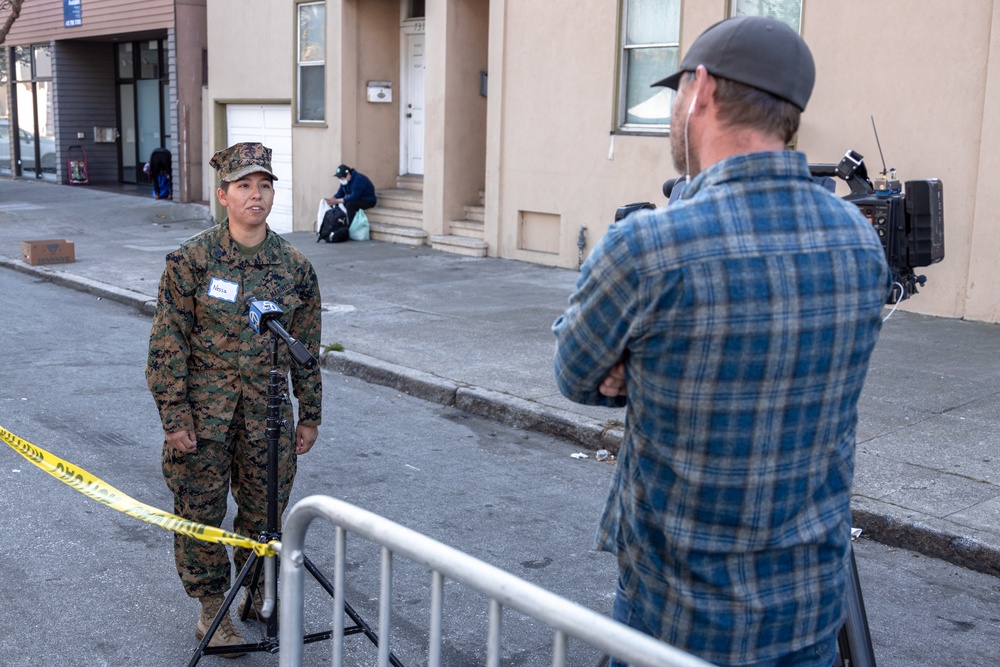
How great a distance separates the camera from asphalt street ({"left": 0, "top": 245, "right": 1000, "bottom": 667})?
4.27m

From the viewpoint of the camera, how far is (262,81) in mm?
19406

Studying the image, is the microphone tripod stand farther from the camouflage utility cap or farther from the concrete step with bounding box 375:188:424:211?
the concrete step with bounding box 375:188:424:211

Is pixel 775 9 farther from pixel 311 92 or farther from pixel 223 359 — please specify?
pixel 223 359

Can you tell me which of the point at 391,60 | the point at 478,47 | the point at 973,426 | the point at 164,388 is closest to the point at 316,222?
the point at 391,60

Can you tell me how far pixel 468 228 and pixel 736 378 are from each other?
1400cm

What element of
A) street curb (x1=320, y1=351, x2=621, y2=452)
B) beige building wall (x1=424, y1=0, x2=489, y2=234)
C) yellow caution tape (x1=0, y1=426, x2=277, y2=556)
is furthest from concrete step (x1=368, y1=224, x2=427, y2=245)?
yellow caution tape (x1=0, y1=426, x2=277, y2=556)

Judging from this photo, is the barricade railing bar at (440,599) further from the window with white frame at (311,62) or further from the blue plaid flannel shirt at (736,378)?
the window with white frame at (311,62)

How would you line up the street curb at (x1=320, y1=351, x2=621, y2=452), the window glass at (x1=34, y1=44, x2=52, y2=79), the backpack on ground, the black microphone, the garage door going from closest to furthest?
the black microphone
the street curb at (x1=320, y1=351, x2=621, y2=452)
the backpack on ground
the garage door
the window glass at (x1=34, y1=44, x2=52, y2=79)

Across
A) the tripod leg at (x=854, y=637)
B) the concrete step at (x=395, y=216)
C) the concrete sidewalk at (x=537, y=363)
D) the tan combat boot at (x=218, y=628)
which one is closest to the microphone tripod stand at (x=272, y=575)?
the tan combat boot at (x=218, y=628)

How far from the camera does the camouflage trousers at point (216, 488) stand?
4.06 m

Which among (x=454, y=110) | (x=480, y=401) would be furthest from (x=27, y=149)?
(x=480, y=401)

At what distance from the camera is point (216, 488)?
4.10m

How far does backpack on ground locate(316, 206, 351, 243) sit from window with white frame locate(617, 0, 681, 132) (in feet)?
16.6

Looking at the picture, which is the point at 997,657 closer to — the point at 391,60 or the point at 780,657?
the point at 780,657
